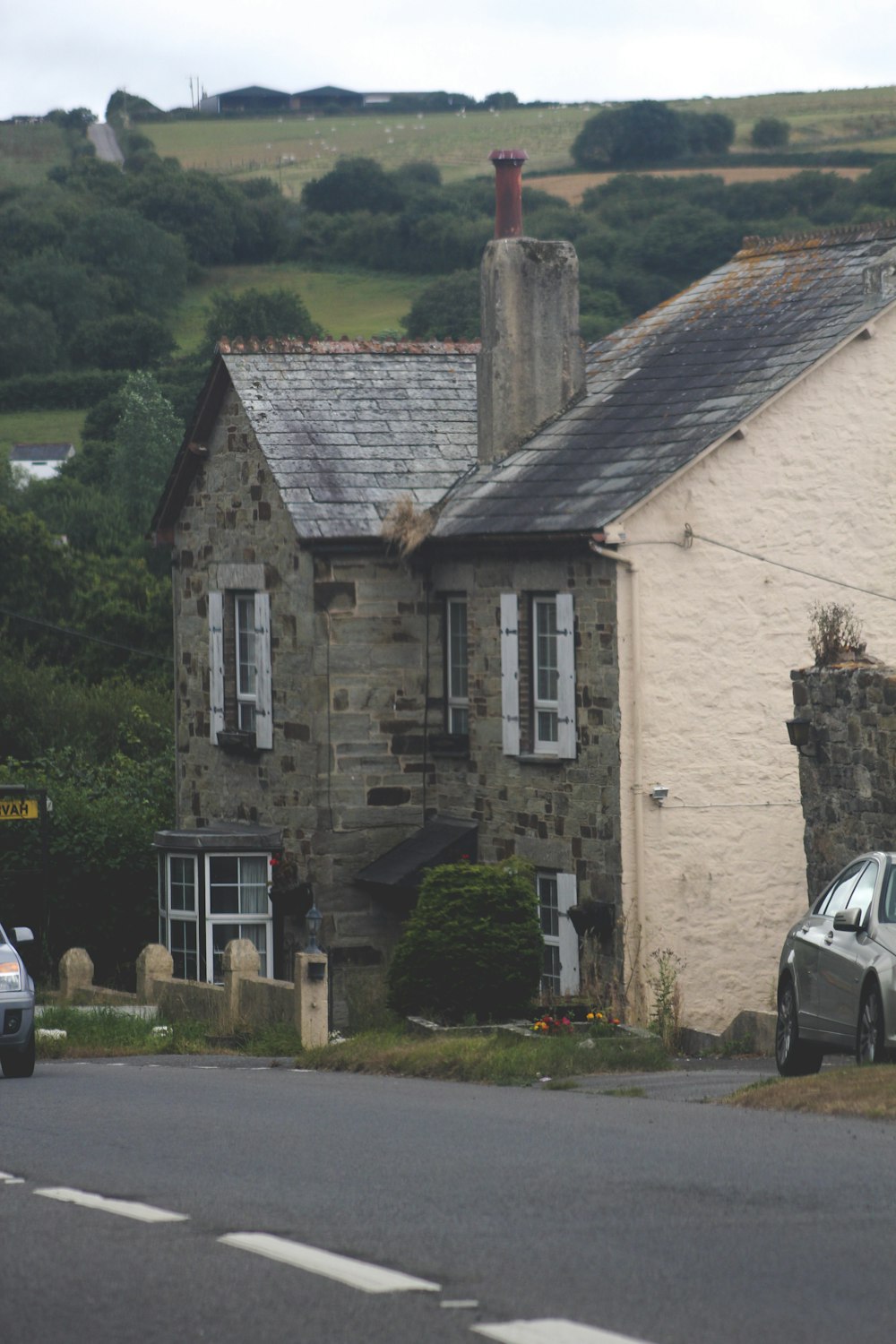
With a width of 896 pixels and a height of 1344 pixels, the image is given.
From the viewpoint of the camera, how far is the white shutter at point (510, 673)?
2306 centimetres

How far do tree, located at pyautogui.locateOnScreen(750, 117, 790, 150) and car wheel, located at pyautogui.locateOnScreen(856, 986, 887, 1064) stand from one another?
106 m

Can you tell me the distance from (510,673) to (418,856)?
241cm

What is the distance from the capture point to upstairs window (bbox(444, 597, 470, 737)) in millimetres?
24734

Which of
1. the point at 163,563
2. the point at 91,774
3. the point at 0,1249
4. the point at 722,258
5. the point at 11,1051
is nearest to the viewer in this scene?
the point at 0,1249

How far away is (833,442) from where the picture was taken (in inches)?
885

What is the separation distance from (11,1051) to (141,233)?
278 ft

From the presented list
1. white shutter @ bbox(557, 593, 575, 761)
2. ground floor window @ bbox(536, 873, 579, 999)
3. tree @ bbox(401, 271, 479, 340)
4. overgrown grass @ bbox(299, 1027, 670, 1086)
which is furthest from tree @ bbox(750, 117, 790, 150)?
overgrown grass @ bbox(299, 1027, 670, 1086)

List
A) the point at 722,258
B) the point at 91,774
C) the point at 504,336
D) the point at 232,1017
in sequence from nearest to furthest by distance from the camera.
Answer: the point at 232,1017
the point at 504,336
the point at 91,774
the point at 722,258

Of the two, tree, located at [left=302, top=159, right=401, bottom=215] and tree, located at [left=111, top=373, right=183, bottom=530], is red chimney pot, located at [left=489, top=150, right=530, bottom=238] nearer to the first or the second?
tree, located at [left=111, top=373, right=183, bottom=530]

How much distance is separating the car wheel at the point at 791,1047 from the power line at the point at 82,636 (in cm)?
3840

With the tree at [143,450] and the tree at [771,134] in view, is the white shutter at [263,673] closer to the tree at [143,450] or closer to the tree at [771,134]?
the tree at [143,450]

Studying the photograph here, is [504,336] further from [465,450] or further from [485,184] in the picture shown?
[485,184]

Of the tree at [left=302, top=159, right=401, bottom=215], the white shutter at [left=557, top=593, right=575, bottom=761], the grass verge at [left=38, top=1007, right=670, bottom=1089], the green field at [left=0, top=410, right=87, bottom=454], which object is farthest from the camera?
the tree at [left=302, top=159, right=401, bottom=215]

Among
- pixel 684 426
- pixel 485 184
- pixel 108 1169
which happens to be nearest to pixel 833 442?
pixel 684 426
